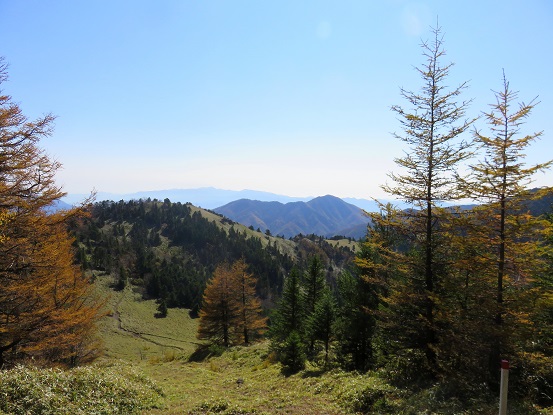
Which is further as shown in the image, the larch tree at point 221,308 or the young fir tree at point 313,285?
the larch tree at point 221,308

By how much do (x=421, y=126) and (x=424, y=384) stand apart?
413 inches

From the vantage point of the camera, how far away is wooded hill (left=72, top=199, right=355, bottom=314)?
315ft

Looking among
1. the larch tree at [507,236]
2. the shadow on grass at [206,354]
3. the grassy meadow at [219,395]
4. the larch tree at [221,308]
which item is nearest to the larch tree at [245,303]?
the larch tree at [221,308]

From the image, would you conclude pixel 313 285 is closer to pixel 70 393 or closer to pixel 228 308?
pixel 228 308

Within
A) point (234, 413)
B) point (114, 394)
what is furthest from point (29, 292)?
point (234, 413)

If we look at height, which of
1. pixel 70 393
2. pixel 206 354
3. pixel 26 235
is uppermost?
pixel 26 235

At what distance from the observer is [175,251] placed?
485 ft

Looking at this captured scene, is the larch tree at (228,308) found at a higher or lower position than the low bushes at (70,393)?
lower

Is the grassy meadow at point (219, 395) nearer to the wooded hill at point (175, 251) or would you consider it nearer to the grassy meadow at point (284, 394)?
the grassy meadow at point (284, 394)

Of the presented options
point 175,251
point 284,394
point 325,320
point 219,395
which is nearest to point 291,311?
point 325,320

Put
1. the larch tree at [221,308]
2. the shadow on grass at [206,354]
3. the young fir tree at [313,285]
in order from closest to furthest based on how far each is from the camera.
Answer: the shadow on grass at [206,354], the young fir tree at [313,285], the larch tree at [221,308]

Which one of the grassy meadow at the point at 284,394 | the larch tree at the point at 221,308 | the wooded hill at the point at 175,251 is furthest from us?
the wooded hill at the point at 175,251

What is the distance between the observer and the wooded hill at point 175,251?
95.9 meters

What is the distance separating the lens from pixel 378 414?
9.86 metres
